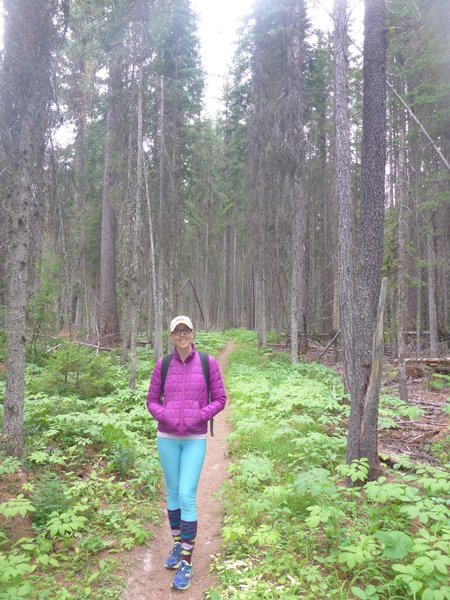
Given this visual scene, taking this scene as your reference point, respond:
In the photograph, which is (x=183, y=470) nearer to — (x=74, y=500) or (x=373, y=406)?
(x=74, y=500)

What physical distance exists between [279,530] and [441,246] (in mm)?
15211

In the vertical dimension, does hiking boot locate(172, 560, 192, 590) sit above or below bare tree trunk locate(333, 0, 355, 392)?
below

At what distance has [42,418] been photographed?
6.44m

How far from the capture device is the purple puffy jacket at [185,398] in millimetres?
3740

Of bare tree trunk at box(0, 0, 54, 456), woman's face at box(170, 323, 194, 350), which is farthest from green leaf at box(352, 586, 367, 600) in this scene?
bare tree trunk at box(0, 0, 54, 456)

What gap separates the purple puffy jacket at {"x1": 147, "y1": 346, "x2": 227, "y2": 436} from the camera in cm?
374

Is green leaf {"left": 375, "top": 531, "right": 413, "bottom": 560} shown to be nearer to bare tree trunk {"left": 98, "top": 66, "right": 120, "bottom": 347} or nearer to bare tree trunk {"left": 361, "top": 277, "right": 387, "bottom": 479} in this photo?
bare tree trunk {"left": 361, "top": 277, "right": 387, "bottom": 479}

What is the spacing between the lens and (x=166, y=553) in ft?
13.9

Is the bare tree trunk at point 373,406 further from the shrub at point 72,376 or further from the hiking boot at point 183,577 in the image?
the shrub at point 72,376

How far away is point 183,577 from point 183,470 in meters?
0.89

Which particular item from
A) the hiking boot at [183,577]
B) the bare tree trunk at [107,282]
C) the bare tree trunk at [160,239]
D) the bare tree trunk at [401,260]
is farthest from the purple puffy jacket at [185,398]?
the bare tree trunk at [107,282]

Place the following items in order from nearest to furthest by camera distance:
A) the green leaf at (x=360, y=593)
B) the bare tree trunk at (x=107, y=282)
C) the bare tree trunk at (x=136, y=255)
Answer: the green leaf at (x=360, y=593)
the bare tree trunk at (x=136, y=255)
the bare tree trunk at (x=107, y=282)

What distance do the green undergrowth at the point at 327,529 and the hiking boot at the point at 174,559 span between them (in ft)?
1.22

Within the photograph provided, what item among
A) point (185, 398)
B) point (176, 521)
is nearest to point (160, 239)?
point (185, 398)
